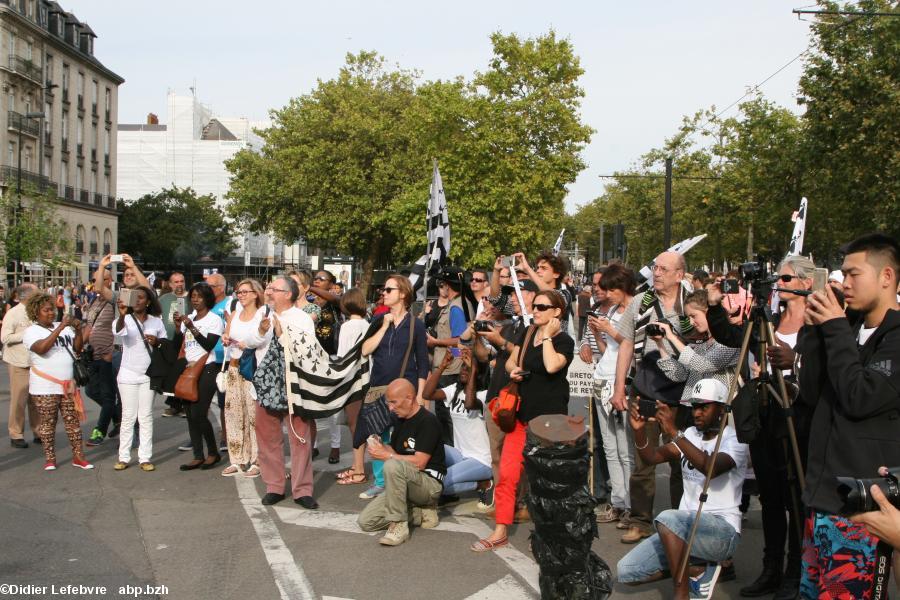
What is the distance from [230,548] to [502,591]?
1981mm

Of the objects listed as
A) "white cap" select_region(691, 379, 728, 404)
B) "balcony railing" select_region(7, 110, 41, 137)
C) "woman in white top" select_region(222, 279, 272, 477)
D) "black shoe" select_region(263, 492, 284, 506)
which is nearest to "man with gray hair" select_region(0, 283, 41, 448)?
"woman in white top" select_region(222, 279, 272, 477)

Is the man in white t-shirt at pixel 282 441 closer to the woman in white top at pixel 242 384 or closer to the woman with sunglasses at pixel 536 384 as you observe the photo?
the woman in white top at pixel 242 384

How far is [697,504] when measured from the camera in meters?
5.12

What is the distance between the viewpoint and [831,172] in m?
25.8

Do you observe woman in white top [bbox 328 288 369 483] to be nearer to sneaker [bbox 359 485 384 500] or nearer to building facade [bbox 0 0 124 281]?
sneaker [bbox 359 485 384 500]

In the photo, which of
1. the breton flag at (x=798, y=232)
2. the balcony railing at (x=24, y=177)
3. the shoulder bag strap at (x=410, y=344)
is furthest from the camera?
the balcony railing at (x=24, y=177)

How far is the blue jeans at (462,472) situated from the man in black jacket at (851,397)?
3866 millimetres

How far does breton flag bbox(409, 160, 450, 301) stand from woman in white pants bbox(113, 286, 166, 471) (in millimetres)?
2705

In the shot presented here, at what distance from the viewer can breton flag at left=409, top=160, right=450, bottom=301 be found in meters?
9.24

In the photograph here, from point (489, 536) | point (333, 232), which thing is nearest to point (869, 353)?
point (489, 536)

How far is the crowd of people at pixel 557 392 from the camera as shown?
3545mm

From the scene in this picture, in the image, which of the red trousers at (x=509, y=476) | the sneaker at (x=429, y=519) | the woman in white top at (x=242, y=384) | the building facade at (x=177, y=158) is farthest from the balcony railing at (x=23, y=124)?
the red trousers at (x=509, y=476)

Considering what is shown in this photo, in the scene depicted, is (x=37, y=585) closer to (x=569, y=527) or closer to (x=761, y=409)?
(x=569, y=527)

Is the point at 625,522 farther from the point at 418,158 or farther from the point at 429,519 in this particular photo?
the point at 418,158
